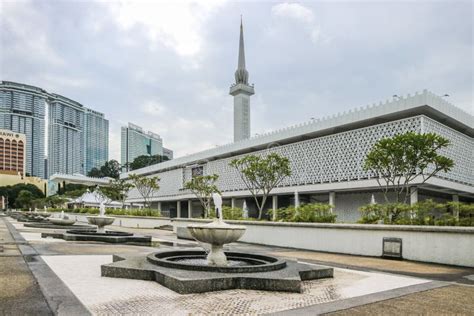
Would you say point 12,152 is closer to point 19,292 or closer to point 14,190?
point 14,190

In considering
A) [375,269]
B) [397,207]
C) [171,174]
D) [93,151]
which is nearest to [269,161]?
[397,207]

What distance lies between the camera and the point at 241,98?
96188 millimetres

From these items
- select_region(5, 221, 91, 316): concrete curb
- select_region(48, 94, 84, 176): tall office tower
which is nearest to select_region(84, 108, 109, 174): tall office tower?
select_region(48, 94, 84, 176): tall office tower

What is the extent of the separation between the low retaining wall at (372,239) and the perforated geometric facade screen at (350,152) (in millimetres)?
23092

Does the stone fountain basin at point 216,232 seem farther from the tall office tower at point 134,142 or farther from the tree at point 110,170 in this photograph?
the tall office tower at point 134,142

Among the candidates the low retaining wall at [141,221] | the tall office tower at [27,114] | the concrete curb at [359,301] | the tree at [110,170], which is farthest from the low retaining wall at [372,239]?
the tall office tower at [27,114]

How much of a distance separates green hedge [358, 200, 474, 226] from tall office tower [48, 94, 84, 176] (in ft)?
450

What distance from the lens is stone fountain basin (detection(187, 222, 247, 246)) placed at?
8883mm

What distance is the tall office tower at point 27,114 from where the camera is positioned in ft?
450

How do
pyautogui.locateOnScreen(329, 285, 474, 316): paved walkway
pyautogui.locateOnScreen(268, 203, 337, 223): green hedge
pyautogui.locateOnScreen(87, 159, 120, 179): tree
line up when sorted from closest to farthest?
1. pyautogui.locateOnScreen(329, 285, 474, 316): paved walkway
2. pyautogui.locateOnScreen(268, 203, 337, 223): green hedge
3. pyautogui.locateOnScreen(87, 159, 120, 179): tree

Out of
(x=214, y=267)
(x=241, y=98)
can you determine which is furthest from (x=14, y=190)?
(x=214, y=267)

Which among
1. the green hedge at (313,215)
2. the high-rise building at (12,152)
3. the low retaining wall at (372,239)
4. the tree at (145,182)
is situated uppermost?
the high-rise building at (12,152)

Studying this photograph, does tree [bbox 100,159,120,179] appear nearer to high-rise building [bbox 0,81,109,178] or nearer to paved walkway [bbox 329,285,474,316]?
high-rise building [bbox 0,81,109,178]

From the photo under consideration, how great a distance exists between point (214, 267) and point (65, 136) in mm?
148552
